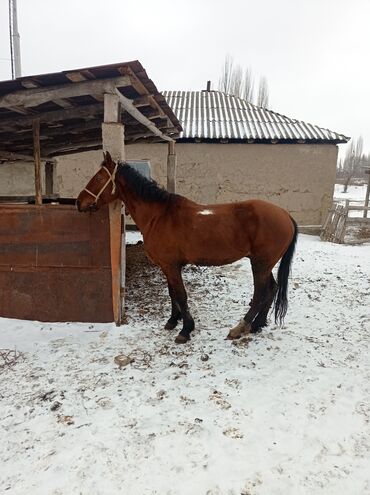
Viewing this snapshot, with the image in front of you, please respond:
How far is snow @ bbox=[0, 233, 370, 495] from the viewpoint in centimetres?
202

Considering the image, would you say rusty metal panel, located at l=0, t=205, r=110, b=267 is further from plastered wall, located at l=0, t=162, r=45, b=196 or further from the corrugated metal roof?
the corrugated metal roof

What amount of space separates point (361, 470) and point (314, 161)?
10.0 metres

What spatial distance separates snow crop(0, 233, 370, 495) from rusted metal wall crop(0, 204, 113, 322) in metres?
0.21

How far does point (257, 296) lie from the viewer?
12.7 ft

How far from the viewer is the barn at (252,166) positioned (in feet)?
34.8

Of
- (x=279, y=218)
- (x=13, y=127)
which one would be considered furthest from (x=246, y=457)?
(x=13, y=127)

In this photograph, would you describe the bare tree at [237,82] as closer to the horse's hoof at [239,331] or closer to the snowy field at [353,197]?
the snowy field at [353,197]

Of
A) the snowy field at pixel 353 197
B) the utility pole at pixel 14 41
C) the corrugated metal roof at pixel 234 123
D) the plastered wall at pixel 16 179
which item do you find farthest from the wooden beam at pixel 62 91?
the snowy field at pixel 353 197

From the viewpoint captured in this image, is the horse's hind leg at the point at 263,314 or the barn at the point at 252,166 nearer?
the horse's hind leg at the point at 263,314

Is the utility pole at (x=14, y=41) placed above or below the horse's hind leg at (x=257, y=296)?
above

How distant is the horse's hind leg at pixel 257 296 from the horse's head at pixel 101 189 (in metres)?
1.81

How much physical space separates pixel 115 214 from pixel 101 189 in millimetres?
339

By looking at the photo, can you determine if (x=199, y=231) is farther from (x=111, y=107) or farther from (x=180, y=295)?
(x=111, y=107)

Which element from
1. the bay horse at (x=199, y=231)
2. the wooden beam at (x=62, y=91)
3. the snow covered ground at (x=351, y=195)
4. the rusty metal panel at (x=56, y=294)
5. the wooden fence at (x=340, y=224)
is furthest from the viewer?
the snow covered ground at (x=351, y=195)
